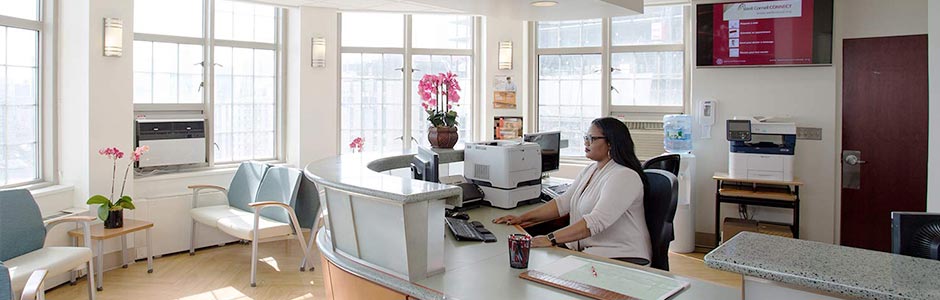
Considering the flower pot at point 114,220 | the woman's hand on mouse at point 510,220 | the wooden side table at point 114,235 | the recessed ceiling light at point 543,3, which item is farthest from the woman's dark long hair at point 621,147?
the flower pot at point 114,220

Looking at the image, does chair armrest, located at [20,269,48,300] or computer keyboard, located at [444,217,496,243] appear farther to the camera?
chair armrest, located at [20,269,48,300]

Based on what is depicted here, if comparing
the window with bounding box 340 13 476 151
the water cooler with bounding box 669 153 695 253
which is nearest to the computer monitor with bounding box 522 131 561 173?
the water cooler with bounding box 669 153 695 253

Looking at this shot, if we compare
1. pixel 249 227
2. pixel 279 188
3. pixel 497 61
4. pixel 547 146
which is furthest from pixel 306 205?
pixel 497 61

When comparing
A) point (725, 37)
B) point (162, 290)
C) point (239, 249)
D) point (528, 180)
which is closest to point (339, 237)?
point (528, 180)

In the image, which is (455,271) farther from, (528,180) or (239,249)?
(239,249)

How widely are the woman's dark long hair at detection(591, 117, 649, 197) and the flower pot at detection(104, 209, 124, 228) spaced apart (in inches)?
154

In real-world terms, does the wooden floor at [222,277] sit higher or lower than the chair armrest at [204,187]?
lower

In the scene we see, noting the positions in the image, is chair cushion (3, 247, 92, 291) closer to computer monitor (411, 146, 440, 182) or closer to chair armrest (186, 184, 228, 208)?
chair armrest (186, 184, 228, 208)

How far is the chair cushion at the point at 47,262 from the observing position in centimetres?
357

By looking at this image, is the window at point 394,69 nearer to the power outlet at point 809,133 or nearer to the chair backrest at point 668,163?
the chair backrest at point 668,163

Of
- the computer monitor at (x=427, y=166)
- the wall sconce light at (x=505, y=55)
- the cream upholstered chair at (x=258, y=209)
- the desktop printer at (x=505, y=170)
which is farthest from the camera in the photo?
the wall sconce light at (x=505, y=55)

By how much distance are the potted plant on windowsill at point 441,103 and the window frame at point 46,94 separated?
3225 millimetres

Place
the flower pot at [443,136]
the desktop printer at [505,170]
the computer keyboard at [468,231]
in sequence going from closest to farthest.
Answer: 1. the computer keyboard at [468,231]
2. the desktop printer at [505,170]
3. the flower pot at [443,136]

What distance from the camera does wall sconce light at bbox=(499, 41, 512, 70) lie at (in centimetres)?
669
